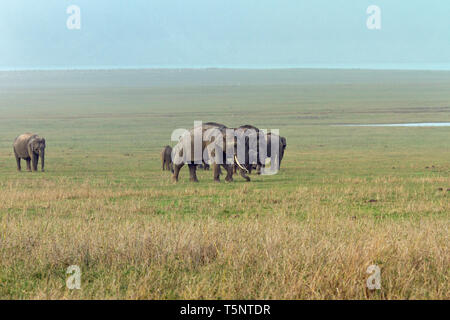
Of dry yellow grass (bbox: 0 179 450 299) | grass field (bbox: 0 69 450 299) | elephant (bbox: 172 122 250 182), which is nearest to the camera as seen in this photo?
dry yellow grass (bbox: 0 179 450 299)

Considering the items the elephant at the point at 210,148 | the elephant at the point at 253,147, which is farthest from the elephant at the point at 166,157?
the elephant at the point at 210,148

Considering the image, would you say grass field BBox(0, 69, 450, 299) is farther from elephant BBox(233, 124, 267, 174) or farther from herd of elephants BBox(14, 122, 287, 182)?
herd of elephants BBox(14, 122, 287, 182)

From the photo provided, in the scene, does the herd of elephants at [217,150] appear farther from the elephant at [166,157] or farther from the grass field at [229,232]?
the elephant at [166,157]

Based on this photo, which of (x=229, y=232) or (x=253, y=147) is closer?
(x=229, y=232)

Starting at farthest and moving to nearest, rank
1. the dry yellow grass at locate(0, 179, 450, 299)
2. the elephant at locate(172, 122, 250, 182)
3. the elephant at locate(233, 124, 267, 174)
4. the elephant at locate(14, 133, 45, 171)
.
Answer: the elephant at locate(14, 133, 45, 171) → the elephant at locate(233, 124, 267, 174) → the elephant at locate(172, 122, 250, 182) → the dry yellow grass at locate(0, 179, 450, 299)

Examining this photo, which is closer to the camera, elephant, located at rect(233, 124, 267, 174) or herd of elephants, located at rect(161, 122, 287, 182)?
herd of elephants, located at rect(161, 122, 287, 182)

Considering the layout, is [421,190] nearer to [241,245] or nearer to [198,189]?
[198,189]

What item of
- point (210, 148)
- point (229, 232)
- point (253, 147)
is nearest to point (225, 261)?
point (229, 232)

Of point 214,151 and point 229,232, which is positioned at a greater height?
point 229,232

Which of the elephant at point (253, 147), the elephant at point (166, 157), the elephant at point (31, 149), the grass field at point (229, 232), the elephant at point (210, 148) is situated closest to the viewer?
the grass field at point (229, 232)

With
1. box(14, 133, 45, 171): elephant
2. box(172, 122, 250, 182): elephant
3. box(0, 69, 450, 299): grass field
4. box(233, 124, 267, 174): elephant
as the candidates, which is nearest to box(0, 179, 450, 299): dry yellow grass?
box(0, 69, 450, 299): grass field

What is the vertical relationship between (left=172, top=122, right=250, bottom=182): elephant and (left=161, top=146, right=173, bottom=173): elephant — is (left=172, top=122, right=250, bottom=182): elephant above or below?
above

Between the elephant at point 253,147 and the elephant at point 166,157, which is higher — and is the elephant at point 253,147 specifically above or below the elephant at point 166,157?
above

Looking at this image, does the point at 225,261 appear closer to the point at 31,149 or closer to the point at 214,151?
the point at 214,151
